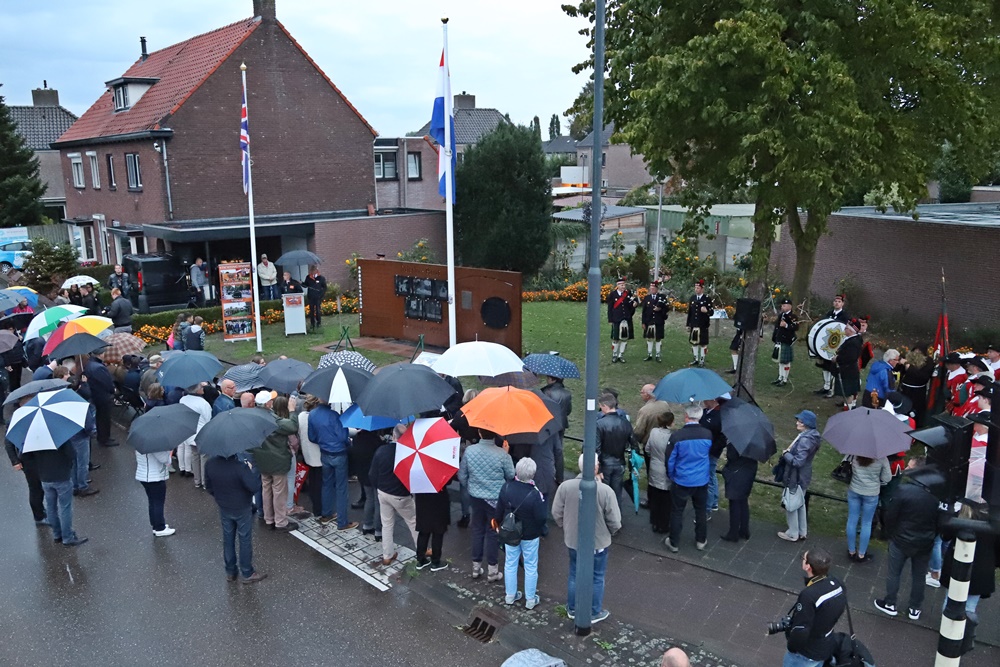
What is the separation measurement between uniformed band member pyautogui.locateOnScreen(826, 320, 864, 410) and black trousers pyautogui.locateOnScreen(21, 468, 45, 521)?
12.1 meters

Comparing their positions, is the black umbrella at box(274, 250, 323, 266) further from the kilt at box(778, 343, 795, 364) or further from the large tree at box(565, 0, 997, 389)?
the kilt at box(778, 343, 795, 364)

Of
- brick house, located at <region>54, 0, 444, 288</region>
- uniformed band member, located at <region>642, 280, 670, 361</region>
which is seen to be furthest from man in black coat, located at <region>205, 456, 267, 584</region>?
brick house, located at <region>54, 0, 444, 288</region>

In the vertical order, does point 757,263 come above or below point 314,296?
above

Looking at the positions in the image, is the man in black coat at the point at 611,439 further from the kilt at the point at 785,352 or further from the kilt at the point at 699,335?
the kilt at the point at 699,335

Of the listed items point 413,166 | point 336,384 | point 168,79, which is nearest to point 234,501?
point 336,384

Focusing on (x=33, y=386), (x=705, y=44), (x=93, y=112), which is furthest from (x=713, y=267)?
(x=93, y=112)

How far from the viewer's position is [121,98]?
105 feet

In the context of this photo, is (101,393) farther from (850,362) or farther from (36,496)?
(850,362)

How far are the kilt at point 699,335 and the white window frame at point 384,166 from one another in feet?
71.9

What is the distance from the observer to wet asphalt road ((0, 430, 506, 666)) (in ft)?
24.2

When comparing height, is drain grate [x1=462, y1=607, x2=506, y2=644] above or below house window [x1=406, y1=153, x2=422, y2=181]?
below

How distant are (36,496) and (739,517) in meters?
8.94

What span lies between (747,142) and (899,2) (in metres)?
2.94

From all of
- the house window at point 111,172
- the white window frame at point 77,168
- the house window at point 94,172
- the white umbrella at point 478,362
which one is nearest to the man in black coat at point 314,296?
the white umbrella at point 478,362
